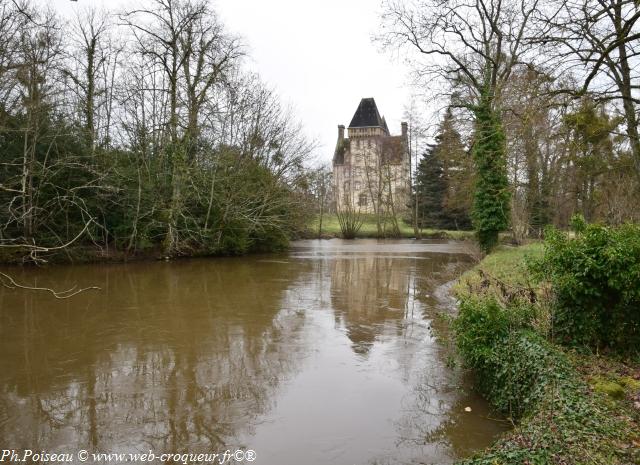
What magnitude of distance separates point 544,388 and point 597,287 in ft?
6.69

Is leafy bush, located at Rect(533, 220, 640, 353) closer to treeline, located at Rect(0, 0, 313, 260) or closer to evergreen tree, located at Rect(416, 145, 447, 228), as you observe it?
treeline, located at Rect(0, 0, 313, 260)

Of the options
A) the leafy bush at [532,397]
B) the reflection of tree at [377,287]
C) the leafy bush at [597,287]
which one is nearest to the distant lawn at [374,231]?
the reflection of tree at [377,287]

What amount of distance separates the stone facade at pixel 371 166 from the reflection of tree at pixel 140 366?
37148 millimetres

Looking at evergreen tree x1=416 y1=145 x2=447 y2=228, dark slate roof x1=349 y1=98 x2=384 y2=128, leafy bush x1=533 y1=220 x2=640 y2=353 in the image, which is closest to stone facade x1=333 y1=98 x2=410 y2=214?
dark slate roof x1=349 y1=98 x2=384 y2=128

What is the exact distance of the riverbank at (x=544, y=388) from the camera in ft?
12.3

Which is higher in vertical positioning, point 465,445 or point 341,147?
point 341,147

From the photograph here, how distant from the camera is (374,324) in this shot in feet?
35.7

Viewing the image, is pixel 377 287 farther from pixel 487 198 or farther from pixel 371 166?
pixel 371 166

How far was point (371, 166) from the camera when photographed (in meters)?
55.2

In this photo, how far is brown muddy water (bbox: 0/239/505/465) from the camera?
Result: 17.4ft

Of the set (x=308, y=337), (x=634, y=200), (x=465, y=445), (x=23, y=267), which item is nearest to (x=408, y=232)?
(x=634, y=200)

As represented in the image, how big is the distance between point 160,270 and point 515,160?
65.5 ft

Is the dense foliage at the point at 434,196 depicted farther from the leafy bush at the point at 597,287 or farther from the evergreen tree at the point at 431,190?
the leafy bush at the point at 597,287

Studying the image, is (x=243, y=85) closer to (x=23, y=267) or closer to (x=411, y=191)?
(x=23, y=267)
